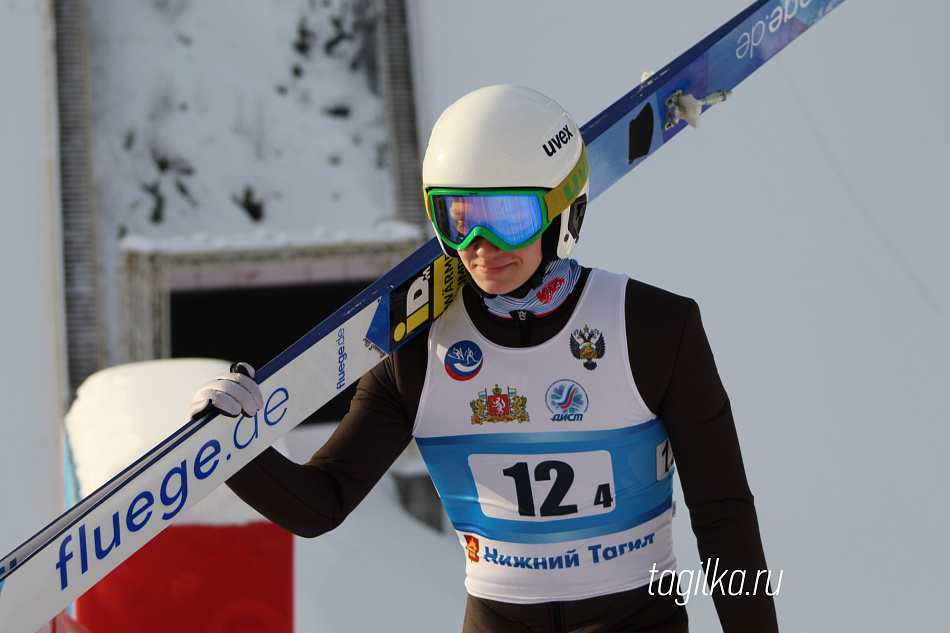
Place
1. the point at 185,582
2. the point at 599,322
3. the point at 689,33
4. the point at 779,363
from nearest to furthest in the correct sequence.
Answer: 1. the point at 599,322
2. the point at 185,582
3. the point at 779,363
4. the point at 689,33

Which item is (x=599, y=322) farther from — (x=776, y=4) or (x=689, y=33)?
(x=689, y=33)

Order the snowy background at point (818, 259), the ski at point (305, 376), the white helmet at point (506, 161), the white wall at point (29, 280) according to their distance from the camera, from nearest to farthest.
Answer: the ski at point (305, 376) < the white helmet at point (506, 161) < the snowy background at point (818, 259) < the white wall at point (29, 280)

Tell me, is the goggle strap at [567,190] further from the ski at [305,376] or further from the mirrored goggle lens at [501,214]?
the ski at [305,376]

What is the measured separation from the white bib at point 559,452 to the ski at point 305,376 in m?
0.15

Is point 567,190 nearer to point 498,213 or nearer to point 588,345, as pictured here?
point 498,213

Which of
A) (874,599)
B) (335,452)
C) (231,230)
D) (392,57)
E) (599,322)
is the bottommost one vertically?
(874,599)

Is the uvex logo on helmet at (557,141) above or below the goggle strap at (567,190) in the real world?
above

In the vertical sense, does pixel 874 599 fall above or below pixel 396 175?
below

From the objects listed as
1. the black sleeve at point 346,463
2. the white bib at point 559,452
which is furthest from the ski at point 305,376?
the white bib at point 559,452

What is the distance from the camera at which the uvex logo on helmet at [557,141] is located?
138 centimetres

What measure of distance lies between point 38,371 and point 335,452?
6170 millimetres

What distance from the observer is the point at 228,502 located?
2592 millimetres

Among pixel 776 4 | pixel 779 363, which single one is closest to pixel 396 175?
pixel 779 363

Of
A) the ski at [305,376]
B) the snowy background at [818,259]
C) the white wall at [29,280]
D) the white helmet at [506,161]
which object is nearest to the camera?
the ski at [305,376]
